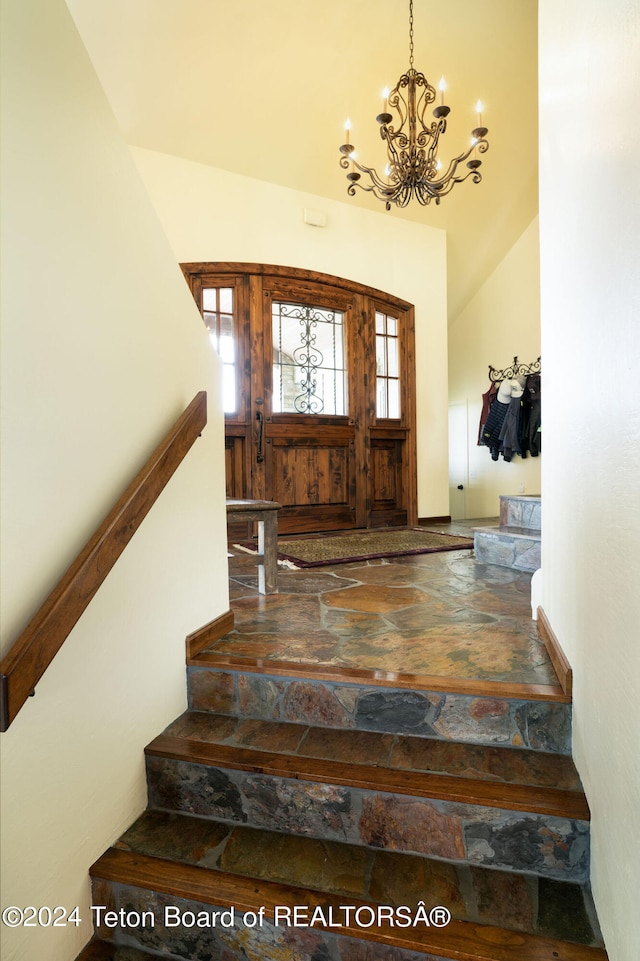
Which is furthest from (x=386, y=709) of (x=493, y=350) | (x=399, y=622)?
(x=493, y=350)

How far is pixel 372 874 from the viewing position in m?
1.15

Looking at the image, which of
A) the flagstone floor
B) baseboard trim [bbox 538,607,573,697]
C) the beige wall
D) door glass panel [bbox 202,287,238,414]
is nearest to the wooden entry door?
door glass panel [bbox 202,287,238,414]

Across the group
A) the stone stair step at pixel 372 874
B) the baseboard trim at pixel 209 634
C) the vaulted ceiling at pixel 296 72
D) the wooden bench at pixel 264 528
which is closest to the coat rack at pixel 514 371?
the vaulted ceiling at pixel 296 72

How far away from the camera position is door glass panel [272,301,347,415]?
444cm

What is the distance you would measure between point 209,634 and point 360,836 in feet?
2.64

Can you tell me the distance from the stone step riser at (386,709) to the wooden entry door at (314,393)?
276 cm

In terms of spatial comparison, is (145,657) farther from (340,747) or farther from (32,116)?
(32,116)

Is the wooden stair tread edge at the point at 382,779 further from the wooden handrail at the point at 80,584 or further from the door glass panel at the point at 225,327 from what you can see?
the door glass panel at the point at 225,327

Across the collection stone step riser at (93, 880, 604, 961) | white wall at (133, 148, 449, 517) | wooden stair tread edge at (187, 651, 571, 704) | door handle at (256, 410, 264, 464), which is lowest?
stone step riser at (93, 880, 604, 961)

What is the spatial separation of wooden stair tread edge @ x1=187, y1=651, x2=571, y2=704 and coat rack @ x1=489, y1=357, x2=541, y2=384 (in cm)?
498

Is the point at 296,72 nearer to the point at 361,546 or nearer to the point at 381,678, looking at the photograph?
the point at 361,546

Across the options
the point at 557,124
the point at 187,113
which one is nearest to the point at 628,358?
the point at 557,124

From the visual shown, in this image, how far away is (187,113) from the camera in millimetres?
3666

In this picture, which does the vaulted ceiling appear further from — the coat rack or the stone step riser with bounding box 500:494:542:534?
the stone step riser with bounding box 500:494:542:534
